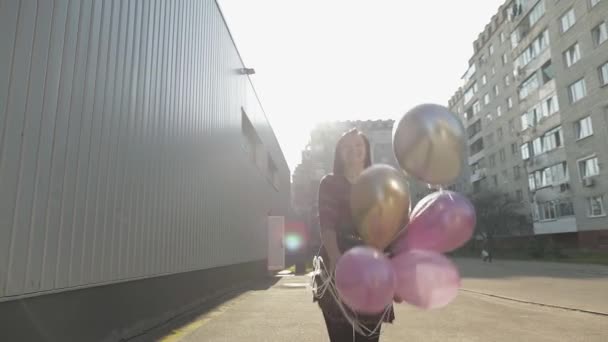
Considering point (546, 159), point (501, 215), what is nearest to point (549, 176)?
point (546, 159)

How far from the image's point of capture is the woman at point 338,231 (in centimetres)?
234

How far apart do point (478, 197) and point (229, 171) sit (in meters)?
35.7

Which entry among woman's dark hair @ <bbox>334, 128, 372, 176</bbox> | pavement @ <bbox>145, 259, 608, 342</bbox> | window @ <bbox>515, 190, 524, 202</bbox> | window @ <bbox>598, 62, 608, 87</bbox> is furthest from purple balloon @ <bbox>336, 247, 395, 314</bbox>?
window @ <bbox>515, 190, 524, 202</bbox>

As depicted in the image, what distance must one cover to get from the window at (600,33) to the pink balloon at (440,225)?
3215 cm

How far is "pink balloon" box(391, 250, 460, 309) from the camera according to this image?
2.20m

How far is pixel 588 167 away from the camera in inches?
1212

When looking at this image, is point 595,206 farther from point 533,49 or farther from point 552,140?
point 533,49

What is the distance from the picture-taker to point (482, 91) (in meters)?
52.6

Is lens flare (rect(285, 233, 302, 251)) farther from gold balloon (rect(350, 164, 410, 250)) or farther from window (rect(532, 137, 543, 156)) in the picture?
gold balloon (rect(350, 164, 410, 250))

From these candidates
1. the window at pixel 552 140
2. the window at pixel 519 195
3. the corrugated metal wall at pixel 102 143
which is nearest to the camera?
the corrugated metal wall at pixel 102 143

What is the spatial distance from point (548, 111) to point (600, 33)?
28.5 ft

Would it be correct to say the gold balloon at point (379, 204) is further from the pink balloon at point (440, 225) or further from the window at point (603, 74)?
the window at point (603, 74)

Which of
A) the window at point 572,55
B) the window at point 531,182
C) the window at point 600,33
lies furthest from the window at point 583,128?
the window at point 531,182

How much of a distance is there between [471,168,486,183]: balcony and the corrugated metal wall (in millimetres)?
47659
